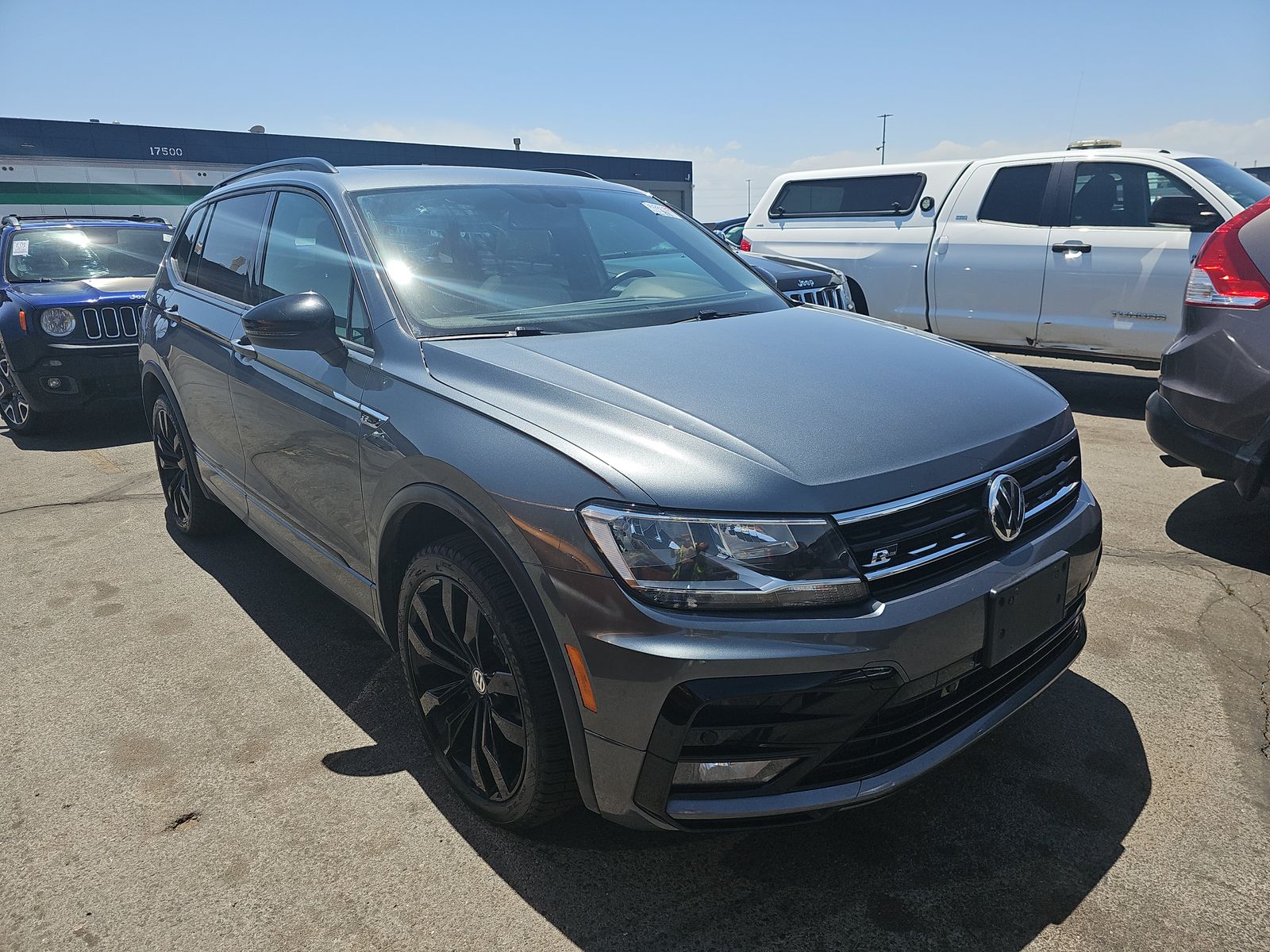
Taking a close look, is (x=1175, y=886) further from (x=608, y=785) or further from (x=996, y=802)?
(x=608, y=785)

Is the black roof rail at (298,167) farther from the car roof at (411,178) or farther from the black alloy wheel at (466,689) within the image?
the black alloy wheel at (466,689)

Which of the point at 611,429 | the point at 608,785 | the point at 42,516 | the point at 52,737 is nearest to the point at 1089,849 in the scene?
the point at 608,785

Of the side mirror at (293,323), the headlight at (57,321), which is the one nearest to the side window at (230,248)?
the side mirror at (293,323)

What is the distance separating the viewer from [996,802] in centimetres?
238

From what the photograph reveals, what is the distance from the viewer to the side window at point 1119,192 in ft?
21.2

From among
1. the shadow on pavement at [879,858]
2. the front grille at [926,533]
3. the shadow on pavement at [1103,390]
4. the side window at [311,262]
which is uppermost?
the side window at [311,262]

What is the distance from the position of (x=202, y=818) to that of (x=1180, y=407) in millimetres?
3998

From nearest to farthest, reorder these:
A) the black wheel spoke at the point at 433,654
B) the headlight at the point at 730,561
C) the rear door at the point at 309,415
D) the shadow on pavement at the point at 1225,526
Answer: the headlight at the point at 730,561
the black wheel spoke at the point at 433,654
the rear door at the point at 309,415
the shadow on pavement at the point at 1225,526

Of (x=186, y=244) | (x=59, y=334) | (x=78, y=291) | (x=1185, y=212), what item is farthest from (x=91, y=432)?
(x=1185, y=212)

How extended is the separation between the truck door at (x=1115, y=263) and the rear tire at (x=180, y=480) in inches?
240

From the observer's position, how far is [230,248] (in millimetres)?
3807

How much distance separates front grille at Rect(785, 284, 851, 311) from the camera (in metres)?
5.20

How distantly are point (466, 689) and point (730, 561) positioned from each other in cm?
93

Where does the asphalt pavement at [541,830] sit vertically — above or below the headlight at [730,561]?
below
